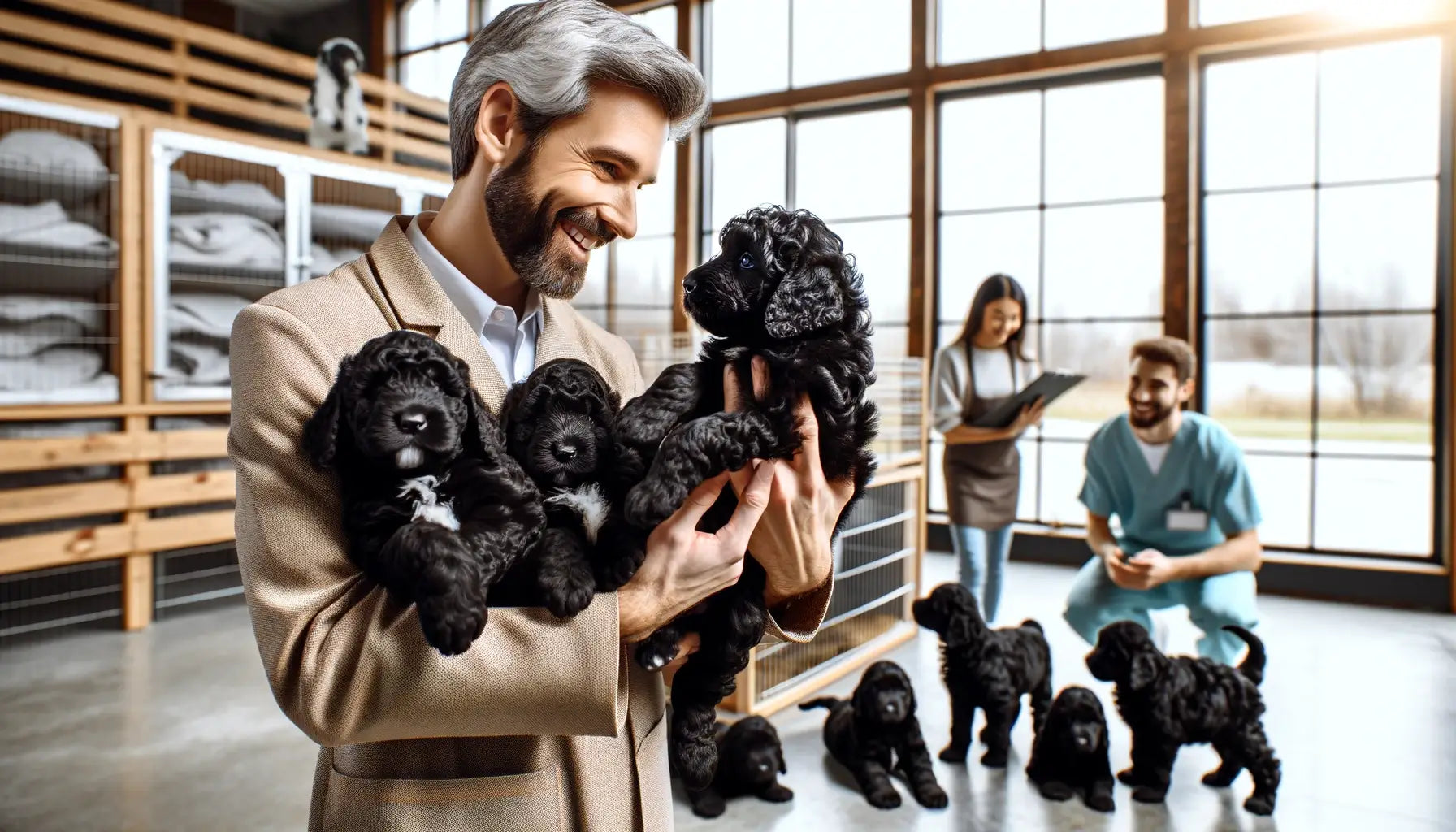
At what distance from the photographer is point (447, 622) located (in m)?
0.90

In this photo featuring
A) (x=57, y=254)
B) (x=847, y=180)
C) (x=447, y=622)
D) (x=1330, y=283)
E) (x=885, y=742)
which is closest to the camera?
(x=447, y=622)

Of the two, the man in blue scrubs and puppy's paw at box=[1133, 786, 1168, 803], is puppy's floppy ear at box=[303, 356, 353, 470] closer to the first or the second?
puppy's paw at box=[1133, 786, 1168, 803]

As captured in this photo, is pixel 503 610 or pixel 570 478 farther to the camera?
pixel 570 478

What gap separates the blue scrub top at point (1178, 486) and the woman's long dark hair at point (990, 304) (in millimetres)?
710

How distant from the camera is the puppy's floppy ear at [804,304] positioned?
1.26m

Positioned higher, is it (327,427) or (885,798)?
(327,427)

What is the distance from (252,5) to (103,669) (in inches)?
238

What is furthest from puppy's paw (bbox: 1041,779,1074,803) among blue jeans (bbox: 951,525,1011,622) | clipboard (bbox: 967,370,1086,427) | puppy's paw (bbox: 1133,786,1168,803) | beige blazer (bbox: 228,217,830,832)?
beige blazer (bbox: 228,217,830,832)

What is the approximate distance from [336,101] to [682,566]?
5.46m

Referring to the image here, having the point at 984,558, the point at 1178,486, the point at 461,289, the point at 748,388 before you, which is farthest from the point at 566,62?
the point at 984,558

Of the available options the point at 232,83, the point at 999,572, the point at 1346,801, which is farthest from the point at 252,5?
the point at 1346,801

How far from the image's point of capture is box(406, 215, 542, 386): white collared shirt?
134 centimetres

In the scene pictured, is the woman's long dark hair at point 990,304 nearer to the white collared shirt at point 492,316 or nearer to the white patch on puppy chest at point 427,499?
the white collared shirt at point 492,316

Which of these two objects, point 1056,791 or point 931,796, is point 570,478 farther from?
point 1056,791
